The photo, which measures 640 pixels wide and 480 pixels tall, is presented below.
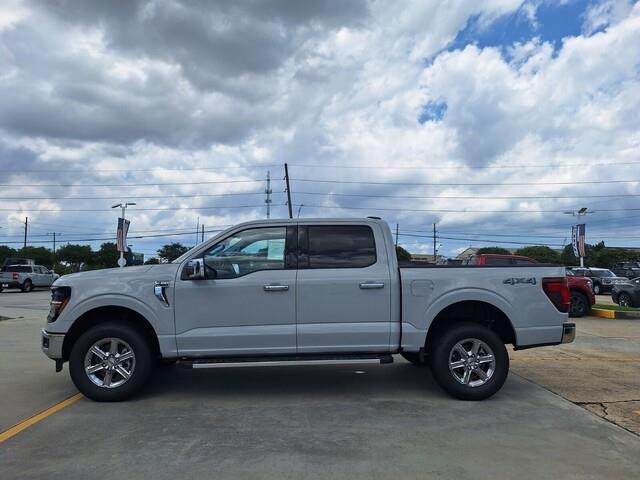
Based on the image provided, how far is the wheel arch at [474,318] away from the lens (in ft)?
21.2

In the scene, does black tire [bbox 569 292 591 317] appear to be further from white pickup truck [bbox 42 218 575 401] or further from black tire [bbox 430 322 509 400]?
black tire [bbox 430 322 509 400]

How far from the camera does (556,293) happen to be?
6453 mm

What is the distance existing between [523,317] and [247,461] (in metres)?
3.60

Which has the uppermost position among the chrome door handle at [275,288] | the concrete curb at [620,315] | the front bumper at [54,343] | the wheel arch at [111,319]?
the chrome door handle at [275,288]

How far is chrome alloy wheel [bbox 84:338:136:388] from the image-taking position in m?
6.07

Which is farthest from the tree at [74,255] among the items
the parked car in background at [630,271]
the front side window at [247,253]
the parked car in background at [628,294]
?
the front side window at [247,253]

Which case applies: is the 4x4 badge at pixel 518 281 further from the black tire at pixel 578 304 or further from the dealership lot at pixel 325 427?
the black tire at pixel 578 304

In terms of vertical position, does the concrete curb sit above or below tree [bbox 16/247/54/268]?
below

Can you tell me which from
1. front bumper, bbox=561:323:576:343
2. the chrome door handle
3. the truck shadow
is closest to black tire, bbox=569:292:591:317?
the truck shadow

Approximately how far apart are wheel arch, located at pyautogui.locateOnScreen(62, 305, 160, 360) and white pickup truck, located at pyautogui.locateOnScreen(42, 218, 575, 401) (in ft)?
0.04

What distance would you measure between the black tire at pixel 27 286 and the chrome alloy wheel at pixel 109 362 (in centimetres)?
3298

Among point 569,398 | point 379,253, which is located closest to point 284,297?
point 379,253

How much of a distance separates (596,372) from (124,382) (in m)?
6.32

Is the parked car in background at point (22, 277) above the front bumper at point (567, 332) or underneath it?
above
